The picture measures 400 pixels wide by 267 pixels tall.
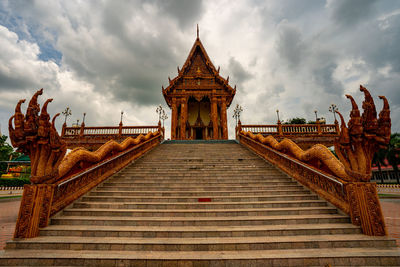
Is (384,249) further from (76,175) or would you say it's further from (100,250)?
(76,175)

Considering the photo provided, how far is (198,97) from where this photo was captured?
69.4 feet

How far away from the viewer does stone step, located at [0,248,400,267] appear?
2900mm

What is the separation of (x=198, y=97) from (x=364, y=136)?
59.9 feet

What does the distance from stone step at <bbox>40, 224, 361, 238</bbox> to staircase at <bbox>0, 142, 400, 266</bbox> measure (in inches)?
0.7

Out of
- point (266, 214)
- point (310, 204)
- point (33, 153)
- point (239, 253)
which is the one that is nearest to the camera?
point (239, 253)

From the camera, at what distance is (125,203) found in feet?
15.4

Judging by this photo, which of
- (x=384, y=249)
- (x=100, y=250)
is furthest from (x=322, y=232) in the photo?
(x=100, y=250)

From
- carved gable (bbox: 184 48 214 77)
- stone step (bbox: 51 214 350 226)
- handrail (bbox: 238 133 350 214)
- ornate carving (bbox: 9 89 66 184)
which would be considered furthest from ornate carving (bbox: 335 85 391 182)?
carved gable (bbox: 184 48 214 77)

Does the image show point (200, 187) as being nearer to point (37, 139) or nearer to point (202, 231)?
point (202, 231)

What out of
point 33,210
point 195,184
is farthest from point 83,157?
point 195,184

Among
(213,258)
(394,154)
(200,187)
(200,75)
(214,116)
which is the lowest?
(213,258)

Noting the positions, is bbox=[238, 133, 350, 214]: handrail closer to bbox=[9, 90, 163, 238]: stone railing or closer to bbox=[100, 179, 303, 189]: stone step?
bbox=[100, 179, 303, 189]: stone step

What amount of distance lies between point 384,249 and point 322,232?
36.3 inches

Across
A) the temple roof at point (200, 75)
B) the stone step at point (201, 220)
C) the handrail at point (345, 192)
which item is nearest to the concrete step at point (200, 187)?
the handrail at point (345, 192)
